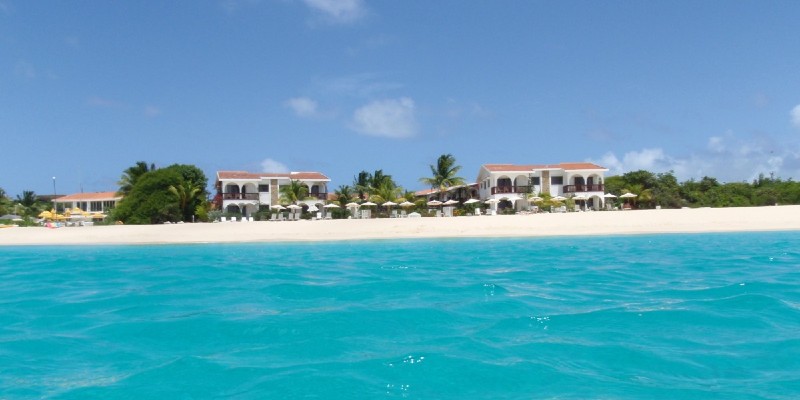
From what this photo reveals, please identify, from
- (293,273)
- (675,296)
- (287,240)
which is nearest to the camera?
(675,296)

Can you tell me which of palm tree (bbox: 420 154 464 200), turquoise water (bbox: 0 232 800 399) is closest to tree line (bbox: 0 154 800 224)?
palm tree (bbox: 420 154 464 200)

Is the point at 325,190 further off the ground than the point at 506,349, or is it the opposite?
the point at 325,190

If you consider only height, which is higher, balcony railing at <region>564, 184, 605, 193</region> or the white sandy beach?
balcony railing at <region>564, 184, 605, 193</region>

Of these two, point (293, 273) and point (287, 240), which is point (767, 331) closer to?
point (293, 273)

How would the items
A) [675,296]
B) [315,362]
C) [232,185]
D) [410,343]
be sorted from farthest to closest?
[232,185] → [675,296] → [410,343] → [315,362]

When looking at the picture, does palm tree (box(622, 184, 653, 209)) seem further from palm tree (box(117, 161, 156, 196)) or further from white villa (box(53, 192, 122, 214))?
white villa (box(53, 192, 122, 214))

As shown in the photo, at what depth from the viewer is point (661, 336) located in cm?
584

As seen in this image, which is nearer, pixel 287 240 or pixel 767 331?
pixel 767 331

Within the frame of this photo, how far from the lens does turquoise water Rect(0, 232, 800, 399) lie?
→ 177 inches

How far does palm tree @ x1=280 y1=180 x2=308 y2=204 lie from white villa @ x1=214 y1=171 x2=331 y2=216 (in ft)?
2.52

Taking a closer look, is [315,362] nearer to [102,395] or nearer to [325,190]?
[102,395]

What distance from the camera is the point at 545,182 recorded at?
48531 millimetres

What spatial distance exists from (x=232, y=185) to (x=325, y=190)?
7.75 meters

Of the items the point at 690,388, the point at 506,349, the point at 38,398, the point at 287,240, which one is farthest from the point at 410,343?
the point at 287,240
